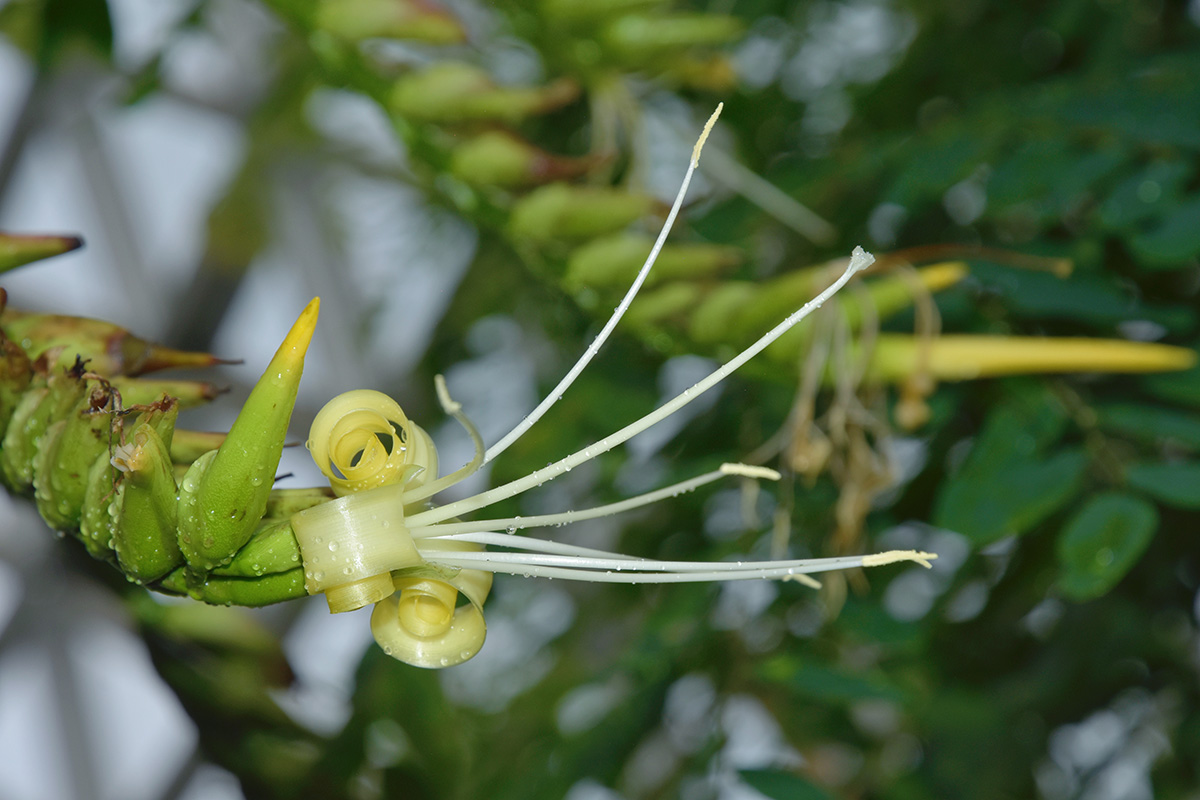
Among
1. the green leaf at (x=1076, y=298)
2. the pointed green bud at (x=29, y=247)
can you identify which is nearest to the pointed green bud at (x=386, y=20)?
the pointed green bud at (x=29, y=247)

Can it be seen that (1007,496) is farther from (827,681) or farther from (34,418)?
(34,418)

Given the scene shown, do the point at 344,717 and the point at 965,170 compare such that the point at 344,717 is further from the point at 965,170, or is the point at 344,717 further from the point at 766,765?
the point at 965,170

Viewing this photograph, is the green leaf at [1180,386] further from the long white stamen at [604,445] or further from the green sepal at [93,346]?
the green sepal at [93,346]

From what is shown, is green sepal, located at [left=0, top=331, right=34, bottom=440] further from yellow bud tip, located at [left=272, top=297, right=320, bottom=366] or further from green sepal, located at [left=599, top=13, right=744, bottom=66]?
green sepal, located at [left=599, top=13, right=744, bottom=66]

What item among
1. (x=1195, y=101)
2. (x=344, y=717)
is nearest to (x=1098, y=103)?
(x=1195, y=101)

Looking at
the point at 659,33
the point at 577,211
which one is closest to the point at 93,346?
the point at 577,211

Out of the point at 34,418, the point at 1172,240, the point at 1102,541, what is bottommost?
the point at 1102,541
